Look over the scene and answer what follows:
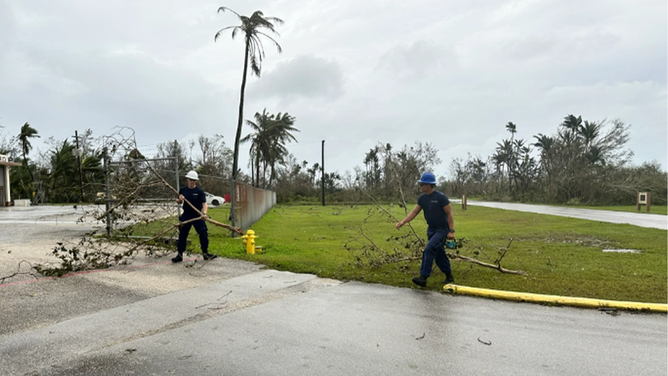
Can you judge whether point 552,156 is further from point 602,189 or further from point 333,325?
point 333,325

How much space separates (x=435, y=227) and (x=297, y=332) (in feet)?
9.64

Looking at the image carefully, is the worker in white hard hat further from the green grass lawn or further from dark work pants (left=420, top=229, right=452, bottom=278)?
dark work pants (left=420, top=229, right=452, bottom=278)

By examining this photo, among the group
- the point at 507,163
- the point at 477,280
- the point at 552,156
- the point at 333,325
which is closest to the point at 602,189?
the point at 552,156

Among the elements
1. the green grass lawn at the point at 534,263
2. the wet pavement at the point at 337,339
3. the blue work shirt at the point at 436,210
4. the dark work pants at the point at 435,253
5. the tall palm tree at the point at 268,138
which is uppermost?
the tall palm tree at the point at 268,138

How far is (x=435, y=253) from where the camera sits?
6227mm

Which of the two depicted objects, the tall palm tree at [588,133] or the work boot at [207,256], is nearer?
the work boot at [207,256]

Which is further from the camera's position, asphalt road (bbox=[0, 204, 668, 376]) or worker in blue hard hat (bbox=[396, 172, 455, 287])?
worker in blue hard hat (bbox=[396, 172, 455, 287])

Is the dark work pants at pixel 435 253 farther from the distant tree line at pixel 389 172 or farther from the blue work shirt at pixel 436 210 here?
the distant tree line at pixel 389 172

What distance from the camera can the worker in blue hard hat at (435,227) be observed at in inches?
242

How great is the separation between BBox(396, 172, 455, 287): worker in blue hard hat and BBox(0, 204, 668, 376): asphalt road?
437 millimetres

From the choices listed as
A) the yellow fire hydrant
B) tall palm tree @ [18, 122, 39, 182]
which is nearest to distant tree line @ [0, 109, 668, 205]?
tall palm tree @ [18, 122, 39, 182]

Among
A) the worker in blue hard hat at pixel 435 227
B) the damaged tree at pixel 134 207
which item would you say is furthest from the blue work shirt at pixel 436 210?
the damaged tree at pixel 134 207

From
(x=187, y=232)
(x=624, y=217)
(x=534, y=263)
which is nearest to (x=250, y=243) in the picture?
(x=187, y=232)

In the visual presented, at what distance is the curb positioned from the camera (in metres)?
5.14
